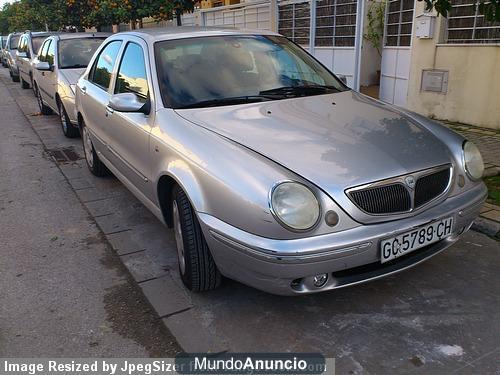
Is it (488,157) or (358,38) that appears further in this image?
(358,38)

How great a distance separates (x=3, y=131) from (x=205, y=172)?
7.52 metres

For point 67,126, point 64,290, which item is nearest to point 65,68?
point 67,126

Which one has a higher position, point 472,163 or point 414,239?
point 472,163

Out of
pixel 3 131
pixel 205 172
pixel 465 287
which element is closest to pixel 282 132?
pixel 205 172

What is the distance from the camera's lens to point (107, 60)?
4828mm

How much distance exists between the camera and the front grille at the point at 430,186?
2.70m

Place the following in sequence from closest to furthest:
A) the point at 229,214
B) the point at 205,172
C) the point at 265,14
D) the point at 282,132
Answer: the point at 229,214 < the point at 205,172 < the point at 282,132 < the point at 265,14

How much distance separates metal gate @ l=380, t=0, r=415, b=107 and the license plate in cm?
584

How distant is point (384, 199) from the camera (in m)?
2.56

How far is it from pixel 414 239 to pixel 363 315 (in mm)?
573

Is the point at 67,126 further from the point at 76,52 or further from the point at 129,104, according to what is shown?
the point at 129,104

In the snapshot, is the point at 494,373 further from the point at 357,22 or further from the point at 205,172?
the point at 357,22

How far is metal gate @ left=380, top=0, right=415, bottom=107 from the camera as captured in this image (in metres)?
8.11

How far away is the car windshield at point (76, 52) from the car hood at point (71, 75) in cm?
17
